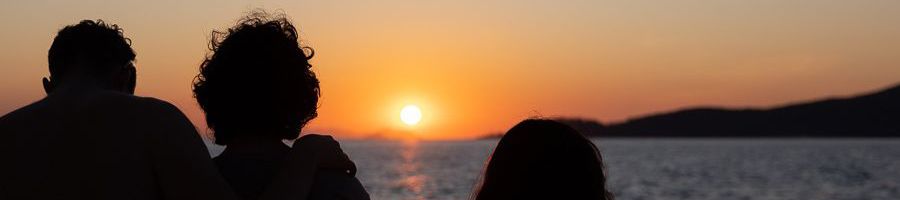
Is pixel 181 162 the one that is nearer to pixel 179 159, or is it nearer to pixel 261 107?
pixel 179 159

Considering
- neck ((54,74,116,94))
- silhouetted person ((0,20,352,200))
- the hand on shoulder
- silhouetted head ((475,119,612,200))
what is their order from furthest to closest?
silhouetted head ((475,119,612,200)) → the hand on shoulder → neck ((54,74,116,94)) → silhouetted person ((0,20,352,200))

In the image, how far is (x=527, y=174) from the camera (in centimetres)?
385

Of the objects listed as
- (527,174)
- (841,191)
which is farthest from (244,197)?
(841,191)

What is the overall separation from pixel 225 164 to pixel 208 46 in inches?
15.0

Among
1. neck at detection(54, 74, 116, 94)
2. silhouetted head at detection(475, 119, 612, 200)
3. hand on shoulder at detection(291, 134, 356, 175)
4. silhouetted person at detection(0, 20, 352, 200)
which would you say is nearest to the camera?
silhouetted person at detection(0, 20, 352, 200)

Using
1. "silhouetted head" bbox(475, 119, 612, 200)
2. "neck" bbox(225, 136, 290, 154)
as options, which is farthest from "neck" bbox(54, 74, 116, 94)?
"silhouetted head" bbox(475, 119, 612, 200)

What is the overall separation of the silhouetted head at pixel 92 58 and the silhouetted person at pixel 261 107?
28 cm

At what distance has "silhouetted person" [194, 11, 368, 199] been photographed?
3600 millimetres

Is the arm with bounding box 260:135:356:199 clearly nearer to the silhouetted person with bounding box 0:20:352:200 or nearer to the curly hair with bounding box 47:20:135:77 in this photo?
the silhouetted person with bounding box 0:20:352:200

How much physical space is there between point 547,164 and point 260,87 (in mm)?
876

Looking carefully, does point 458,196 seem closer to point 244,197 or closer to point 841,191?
point 841,191

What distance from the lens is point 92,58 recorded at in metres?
3.49

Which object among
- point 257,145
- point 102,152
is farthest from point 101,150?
point 257,145

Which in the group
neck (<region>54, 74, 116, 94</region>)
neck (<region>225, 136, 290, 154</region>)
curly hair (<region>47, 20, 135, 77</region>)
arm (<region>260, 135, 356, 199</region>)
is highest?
curly hair (<region>47, 20, 135, 77</region>)
